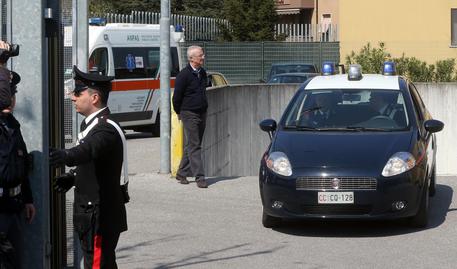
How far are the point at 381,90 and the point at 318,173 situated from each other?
223 cm

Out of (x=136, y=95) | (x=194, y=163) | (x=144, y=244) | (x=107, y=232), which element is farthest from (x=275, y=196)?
(x=136, y=95)

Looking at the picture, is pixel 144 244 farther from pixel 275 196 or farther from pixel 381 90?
pixel 381 90

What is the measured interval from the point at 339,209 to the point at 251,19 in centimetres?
3592

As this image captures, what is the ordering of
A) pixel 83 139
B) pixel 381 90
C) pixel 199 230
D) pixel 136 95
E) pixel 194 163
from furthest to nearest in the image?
pixel 136 95
pixel 194 163
pixel 381 90
pixel 199 230
pixel 83 139

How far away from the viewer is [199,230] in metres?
11.4

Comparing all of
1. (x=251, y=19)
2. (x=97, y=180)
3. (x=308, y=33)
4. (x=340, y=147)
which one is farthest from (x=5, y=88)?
(x=308, y=33)

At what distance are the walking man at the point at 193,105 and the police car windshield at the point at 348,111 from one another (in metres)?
1.95

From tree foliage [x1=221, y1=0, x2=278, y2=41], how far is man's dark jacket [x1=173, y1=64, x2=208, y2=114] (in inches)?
1237

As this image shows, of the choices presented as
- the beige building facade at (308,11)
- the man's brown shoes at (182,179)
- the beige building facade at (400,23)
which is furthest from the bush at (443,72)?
the beige building facade at (308,11)

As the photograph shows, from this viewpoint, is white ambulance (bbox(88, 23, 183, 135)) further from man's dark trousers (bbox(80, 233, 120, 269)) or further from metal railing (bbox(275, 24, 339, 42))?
metal railing (bbox(275, 24, 339, 42))

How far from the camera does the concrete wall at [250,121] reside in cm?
1781

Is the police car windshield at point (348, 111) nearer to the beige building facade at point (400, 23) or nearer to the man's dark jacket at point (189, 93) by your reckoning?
the man's dark jacket at point (189, 93)

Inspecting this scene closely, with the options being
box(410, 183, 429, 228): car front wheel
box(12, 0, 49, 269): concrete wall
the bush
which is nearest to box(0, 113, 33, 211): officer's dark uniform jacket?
box(12, 0, 49, 269): concrete wall

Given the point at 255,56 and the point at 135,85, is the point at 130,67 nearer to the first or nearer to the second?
the point at 135,85
